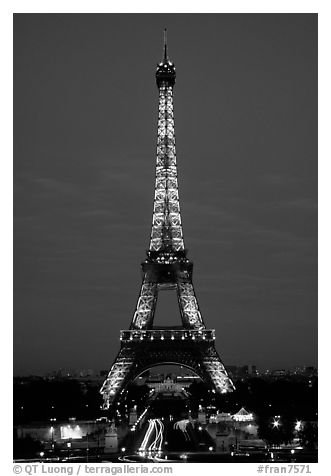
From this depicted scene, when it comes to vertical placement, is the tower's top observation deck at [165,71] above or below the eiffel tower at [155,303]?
above

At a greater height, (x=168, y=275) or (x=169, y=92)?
(x=169, y=92)

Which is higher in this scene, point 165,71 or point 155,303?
point 165,71

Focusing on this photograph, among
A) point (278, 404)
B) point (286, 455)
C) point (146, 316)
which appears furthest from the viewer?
point (146, 316)

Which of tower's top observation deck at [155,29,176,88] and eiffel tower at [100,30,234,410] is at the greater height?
tower's top observation deck at [155,29,176,88]

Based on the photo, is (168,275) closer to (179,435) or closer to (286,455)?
(179,435)

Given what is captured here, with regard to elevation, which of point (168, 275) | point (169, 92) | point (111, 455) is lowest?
point (111, 455)
